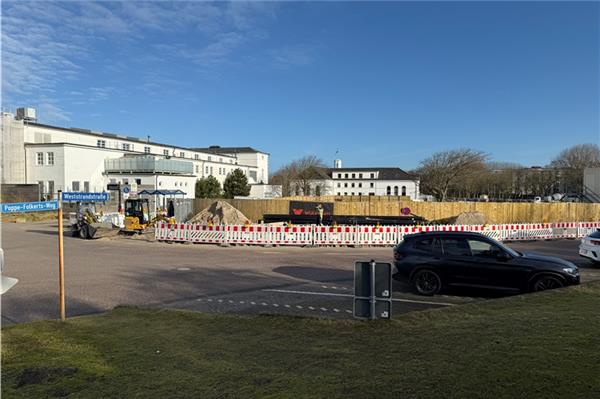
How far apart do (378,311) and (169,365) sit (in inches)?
132

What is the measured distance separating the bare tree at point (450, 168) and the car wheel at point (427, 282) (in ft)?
214

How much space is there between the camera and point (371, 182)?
11969 cm

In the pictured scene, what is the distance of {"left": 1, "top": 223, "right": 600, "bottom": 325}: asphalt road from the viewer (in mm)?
9477

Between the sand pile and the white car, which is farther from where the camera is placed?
the sand pile

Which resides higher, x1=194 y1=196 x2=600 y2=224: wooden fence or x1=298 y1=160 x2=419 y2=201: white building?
x1=298 y1=160 x2=419 y2=201: white building

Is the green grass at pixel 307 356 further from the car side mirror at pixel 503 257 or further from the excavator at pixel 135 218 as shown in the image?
the excavator at pixel 135 218

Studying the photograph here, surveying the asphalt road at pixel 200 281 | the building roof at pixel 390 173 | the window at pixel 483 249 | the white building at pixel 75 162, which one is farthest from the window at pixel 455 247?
the building roof at pixel 390 173

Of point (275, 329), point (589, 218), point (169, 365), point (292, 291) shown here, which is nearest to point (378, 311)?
point (275, 329)

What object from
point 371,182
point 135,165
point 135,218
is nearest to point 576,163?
point 371,182

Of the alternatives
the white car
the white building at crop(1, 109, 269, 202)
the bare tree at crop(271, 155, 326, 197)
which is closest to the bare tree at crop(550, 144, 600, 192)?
the bare tree at crop(271, 155, 326, 197)

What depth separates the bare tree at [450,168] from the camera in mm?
71750

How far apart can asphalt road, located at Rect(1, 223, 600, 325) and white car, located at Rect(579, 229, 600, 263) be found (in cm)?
41

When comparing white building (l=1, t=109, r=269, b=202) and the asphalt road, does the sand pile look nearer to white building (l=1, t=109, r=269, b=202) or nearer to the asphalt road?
the asphalt road

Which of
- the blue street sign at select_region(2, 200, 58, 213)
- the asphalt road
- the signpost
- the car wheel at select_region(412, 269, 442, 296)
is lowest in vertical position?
the asphalt road
